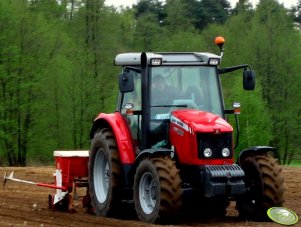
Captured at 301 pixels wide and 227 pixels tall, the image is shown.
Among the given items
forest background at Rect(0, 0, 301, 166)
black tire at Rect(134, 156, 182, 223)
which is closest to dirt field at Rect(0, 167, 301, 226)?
black tire at Rect(134, 156, 182, 223)

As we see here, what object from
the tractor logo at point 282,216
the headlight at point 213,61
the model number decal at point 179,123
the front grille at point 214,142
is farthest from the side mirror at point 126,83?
the tractor logo at point 282,216

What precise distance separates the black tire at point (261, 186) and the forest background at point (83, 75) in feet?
78.8

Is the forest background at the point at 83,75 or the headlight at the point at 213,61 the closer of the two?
the headlight at the point at 213,61

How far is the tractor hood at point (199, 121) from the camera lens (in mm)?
9844

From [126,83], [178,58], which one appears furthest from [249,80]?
[126,83]

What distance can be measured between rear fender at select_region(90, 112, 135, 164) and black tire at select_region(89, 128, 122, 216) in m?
0.14

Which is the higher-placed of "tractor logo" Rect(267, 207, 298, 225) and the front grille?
the front grille

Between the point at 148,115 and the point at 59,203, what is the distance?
8.35 feet

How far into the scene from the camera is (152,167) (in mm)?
9680

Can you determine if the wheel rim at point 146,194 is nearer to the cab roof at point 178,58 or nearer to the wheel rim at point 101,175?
the wheel rim at point 101,175

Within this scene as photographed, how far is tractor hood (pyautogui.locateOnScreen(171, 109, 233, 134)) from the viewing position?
32.3 ft

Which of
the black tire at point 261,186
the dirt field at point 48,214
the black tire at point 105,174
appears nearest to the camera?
the dirt field at point 48,214

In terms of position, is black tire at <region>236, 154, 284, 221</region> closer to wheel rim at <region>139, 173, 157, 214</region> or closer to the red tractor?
the red tractor

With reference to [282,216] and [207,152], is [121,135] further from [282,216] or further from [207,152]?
[282,216]
